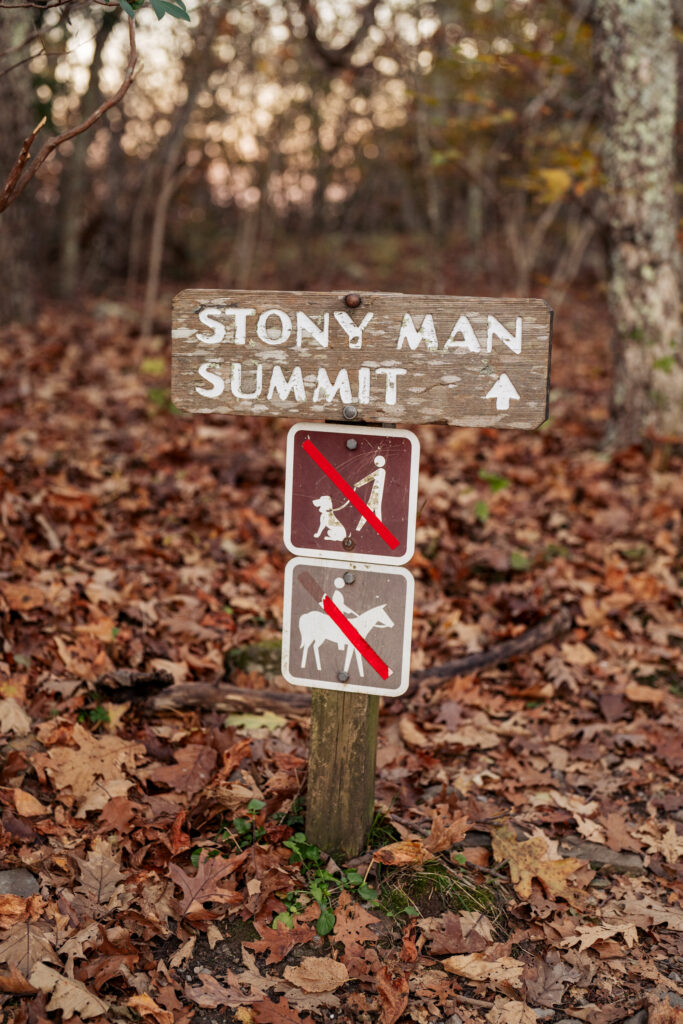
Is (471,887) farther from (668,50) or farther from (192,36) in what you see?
(192,36)

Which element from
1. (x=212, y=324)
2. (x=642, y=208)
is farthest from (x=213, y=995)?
(x=642, y=208)

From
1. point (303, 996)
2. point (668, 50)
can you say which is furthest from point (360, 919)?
Result: point (668, 50)

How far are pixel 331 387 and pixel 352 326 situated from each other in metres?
0.18

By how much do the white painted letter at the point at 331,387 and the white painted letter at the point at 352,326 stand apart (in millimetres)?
88

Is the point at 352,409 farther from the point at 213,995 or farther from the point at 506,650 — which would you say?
the point at 506,650

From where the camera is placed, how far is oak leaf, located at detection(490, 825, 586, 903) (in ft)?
9.27

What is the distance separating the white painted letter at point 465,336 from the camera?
2279 mm

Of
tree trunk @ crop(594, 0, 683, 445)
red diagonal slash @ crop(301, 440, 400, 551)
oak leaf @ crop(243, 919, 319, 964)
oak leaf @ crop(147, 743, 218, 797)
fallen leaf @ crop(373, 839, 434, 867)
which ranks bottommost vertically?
oak leaf @ crop(243, 919, 319, 964)

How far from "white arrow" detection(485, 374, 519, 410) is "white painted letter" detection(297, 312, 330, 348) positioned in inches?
19.4

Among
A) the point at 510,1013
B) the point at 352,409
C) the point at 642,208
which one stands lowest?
the point at 510,1013

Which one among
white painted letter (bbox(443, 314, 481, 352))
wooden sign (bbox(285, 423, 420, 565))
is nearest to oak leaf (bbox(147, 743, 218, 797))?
wooden sign (bbox(285, 423, 420, 565))

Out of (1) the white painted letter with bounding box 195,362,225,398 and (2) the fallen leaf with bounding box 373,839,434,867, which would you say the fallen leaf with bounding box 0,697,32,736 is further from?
(1) the white painted letter with bounding box 195,362,225,398

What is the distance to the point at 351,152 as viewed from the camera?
25.9 meters

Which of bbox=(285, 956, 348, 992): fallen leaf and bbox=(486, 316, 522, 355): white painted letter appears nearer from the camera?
bbox=(486, 316, 522, 355): white painted letter
